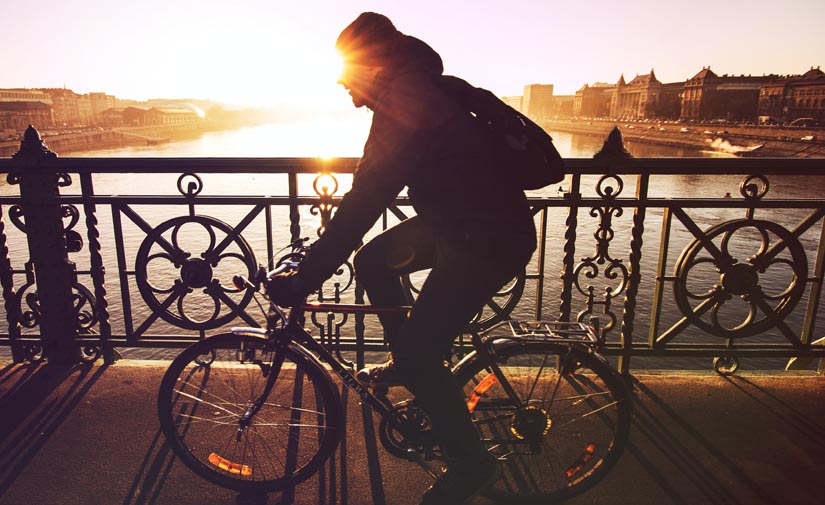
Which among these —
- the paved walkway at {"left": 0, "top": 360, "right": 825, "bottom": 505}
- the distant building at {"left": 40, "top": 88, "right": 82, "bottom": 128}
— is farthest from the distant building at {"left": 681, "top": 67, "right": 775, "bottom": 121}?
the distant building at {"left": 40, "top": 88, "right": 82, "bottom": 128}

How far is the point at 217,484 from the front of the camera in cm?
251

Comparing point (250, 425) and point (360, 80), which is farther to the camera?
point (250, 425)

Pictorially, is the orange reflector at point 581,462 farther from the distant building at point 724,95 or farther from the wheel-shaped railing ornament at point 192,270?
the distant building at point 724,95

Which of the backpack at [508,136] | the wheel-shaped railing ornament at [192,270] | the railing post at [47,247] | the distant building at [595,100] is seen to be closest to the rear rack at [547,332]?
the backpack at [508,136]

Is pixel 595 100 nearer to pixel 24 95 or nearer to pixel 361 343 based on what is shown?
pixel 24 95

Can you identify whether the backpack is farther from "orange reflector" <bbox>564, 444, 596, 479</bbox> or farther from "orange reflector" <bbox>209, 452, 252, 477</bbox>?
"orange reflector" <bbox>209, 452, 252, 477</bbox>

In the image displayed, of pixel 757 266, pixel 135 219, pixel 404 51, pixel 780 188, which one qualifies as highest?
pixel 404 51

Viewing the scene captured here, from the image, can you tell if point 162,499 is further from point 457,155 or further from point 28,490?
point 457,155

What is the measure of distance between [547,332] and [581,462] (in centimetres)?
67

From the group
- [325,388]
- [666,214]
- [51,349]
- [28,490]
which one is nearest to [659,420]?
[666,214]

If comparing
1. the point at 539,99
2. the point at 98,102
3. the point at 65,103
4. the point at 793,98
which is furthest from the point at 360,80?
the point at 98,102

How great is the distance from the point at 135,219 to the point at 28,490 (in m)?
1.58

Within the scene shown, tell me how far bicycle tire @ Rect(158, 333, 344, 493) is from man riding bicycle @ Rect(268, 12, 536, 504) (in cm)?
45

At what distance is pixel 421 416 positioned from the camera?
2.42m
